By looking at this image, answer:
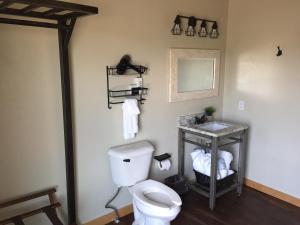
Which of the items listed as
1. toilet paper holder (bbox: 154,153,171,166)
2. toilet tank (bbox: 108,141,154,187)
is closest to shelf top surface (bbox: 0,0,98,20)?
toilet tank (bbox: 108,141,154,187)

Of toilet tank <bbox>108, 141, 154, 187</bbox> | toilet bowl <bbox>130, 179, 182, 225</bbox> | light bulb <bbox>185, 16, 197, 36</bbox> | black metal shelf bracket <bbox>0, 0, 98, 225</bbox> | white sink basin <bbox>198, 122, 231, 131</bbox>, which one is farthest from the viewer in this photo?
white sink basin <bbox>198, 122, 231, 131</bbox>

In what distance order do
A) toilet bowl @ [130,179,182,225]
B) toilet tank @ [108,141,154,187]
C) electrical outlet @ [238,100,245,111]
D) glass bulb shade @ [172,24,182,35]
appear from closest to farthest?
toilet bowl @ [130,179,182,225] → toilet tank @ [108,141,154,187] → glass bulb shade @ [172,24,182,35] → electrical outlet @ [238,100,245,111]

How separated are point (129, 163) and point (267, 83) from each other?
1849 millimetres

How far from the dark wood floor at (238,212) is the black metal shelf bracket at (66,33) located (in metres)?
0.75

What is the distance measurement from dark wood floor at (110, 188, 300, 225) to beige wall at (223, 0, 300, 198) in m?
0.23

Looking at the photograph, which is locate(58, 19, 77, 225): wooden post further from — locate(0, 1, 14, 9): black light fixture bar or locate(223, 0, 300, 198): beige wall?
locate(223, 0, 300, 198): beige wall

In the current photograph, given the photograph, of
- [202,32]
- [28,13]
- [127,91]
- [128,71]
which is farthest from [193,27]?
[28,13]

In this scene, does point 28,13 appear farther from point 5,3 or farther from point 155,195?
point 155,195

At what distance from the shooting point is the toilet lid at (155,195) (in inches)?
86.1

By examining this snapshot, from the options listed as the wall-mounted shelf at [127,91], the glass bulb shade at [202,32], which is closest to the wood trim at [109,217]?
the wall-mounted shelf at [127,91]

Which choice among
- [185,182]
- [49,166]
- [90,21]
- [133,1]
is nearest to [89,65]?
[90,21]

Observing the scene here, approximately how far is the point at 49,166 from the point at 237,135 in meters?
2.05

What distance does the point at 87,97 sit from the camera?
2291 millimetres

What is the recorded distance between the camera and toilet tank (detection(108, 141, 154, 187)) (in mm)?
2363
